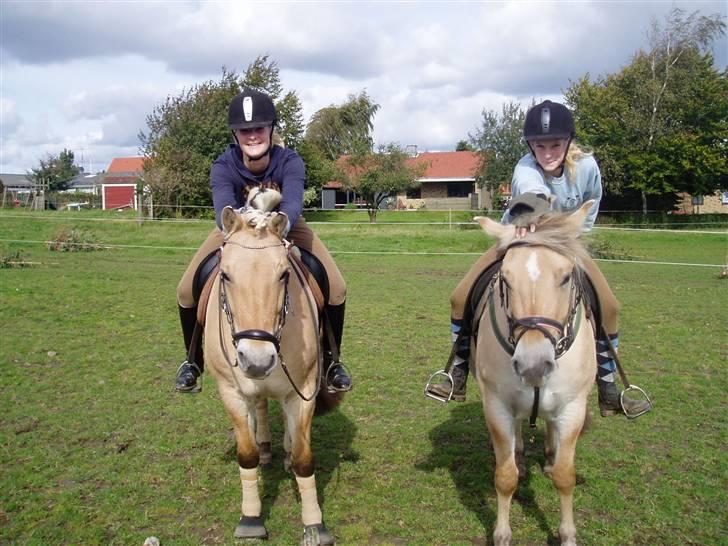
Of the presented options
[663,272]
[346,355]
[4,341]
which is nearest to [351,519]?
[346,355]

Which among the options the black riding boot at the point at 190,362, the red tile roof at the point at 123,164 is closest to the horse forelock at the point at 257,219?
the black riding boot at the point at 190,362

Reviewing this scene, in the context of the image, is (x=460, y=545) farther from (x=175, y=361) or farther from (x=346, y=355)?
(x=175, y=361)

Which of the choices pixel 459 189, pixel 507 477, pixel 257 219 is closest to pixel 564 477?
pixel 507 477

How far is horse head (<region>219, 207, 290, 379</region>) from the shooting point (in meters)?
3.51

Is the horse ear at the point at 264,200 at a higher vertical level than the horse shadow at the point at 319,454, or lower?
higher

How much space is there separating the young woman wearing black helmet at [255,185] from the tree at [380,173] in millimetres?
40436

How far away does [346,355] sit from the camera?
919 cm

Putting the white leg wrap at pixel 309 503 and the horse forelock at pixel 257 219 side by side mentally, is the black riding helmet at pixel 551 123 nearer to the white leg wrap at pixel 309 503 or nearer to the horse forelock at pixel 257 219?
the horse forelock at pixel 257 219

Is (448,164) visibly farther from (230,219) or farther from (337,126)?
(230,219)

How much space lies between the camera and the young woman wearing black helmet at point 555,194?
14.7 feet

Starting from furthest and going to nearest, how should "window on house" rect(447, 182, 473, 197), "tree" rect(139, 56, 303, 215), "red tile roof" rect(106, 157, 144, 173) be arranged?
"red tile roof" rect(106, 157, 144, 173) < "window on house" rect(447, 182, 473, 197) < "tree" rect(139, 56, 303, 215)

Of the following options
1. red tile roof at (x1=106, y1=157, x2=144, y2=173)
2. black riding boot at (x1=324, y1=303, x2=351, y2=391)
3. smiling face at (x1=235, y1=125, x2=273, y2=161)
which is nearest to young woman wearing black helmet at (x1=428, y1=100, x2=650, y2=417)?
black riding boot at (x1=324, y1=303, x2=351, y2=391)

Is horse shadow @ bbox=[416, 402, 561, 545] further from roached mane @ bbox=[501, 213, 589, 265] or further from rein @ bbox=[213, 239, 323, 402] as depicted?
roached mane @ bbox=[501, 213, 589, 265]

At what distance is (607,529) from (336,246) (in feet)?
68.6
